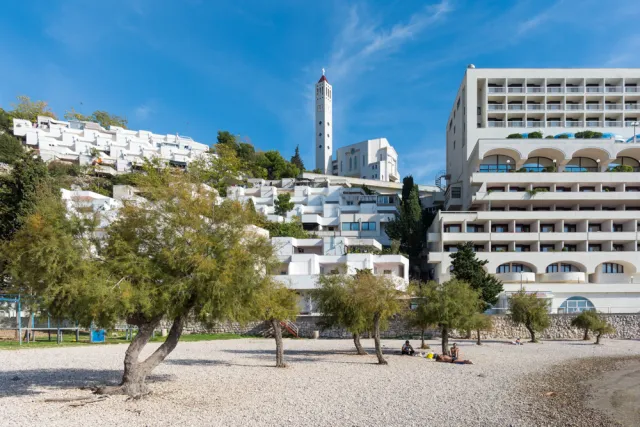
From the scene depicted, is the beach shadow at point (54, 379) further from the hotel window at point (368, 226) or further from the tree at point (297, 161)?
the tree at point (297, 161)

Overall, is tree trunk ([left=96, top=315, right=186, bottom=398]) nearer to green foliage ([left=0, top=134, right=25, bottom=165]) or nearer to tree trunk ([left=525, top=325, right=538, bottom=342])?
tree trunk ([left=525, top=325, right=538, bottom=342])

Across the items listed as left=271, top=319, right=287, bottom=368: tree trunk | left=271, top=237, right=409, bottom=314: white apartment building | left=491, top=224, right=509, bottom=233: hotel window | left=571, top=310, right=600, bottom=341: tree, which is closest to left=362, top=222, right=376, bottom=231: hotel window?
left=271, top=237, right=409, bottom=314: white apartment building

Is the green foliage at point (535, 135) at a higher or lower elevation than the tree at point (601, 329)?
higher

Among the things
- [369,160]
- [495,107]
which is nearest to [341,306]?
[495,107]

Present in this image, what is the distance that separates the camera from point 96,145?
106m

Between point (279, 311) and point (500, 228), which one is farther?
point (500, 228)

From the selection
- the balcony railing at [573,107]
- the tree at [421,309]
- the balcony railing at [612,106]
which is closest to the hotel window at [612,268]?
the balcony railing at [573,107]

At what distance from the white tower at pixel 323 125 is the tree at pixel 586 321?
336 feet

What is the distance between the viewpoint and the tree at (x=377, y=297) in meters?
26.5

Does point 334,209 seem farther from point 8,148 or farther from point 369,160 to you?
point 8,148

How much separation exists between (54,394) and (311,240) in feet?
132

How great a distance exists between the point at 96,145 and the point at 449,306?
96103 millimetres

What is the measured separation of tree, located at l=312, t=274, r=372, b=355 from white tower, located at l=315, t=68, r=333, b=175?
11351cm

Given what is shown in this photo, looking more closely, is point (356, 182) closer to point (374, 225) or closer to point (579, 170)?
point (374, 225)
